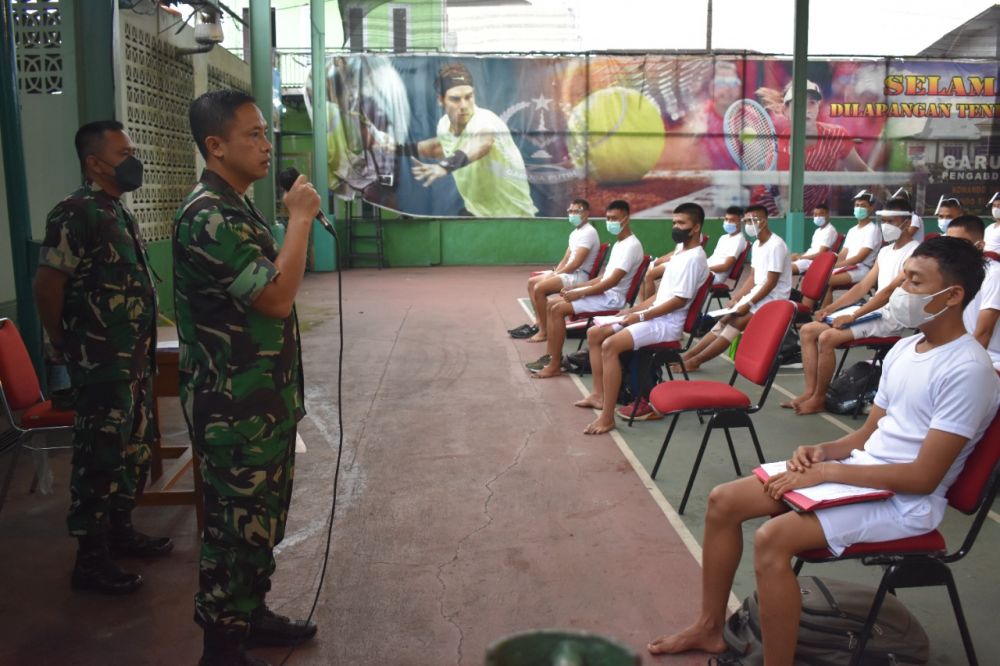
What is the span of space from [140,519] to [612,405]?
2699 mm

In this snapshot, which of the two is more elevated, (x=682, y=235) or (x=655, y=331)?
(x=682, y=235)

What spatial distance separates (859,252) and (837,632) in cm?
758

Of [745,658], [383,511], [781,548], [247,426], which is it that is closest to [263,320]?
A: [247,426]

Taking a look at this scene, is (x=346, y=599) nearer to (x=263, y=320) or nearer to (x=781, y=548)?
(x=263, y=320)

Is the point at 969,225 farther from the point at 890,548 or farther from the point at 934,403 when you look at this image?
the point at 890,548

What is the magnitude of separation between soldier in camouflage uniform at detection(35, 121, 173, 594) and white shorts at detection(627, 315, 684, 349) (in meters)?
3.09

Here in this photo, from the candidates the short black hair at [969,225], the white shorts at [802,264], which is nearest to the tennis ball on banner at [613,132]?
the white shorts at [802,264]

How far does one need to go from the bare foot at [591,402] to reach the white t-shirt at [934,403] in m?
3.35

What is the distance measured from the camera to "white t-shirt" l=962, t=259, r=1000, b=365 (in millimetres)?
4824

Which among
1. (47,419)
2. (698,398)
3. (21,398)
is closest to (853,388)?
(698,398)

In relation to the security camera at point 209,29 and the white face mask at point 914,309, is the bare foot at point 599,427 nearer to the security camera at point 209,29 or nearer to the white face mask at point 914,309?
the white face mask at point 914,309

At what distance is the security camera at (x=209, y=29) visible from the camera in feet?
27.3

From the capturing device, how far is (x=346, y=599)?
3322 millimetres

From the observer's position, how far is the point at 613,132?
54.2ft
